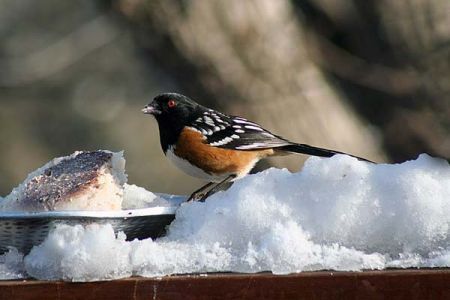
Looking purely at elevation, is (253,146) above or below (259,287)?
above

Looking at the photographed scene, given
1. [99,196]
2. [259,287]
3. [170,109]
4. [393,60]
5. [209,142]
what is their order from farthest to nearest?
[393,60] < [170,109] < [209,142] < [99,196] < [259,287]

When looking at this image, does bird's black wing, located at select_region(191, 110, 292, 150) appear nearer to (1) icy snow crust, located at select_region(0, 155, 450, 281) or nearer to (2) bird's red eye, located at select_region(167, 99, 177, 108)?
(2) bird's red eye, located at select_region(167, 99, 177, 108)

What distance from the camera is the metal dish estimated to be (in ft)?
7.50

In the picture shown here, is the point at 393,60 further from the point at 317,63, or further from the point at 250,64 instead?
the point at 250,64

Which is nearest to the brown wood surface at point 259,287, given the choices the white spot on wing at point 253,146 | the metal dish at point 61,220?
the metal dish at point 61,220

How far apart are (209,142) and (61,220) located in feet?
7.34

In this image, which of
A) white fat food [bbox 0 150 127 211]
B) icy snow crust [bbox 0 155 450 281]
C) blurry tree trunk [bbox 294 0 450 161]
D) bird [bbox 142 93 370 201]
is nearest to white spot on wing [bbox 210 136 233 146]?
bird [bbox 142 93 370 201]

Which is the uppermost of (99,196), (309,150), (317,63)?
(317,63)

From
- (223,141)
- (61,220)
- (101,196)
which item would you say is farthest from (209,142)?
(61,220)

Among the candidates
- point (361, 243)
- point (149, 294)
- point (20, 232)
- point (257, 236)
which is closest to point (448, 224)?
point (361, 243)

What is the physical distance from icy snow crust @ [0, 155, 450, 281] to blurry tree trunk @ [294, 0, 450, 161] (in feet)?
12.5

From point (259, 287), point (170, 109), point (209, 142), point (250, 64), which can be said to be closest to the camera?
point (259, 287)

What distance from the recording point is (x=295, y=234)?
7.47 ft

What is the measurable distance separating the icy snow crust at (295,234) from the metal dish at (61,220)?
0.03m
